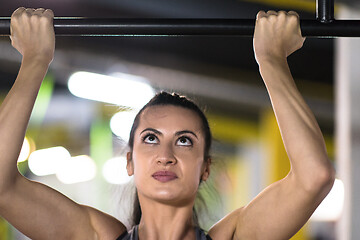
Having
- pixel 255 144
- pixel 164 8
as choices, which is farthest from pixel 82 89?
pixel 255 144

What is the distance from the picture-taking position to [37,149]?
5.34m

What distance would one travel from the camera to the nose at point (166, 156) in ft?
3.63

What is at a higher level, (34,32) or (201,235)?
(34,32)

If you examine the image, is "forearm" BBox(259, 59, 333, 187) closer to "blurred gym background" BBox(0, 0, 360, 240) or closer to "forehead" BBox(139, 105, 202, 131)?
"forehead" BBox(139, 105, 202, 131)

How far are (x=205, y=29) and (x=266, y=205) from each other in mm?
321

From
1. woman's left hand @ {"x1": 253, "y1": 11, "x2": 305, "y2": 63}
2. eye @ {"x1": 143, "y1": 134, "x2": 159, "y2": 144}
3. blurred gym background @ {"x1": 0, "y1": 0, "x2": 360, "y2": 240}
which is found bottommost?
eye @ {"x1": 143, "y1": 134, "x2": 159, "y2": 144}

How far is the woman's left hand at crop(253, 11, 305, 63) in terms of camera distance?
3.39ft

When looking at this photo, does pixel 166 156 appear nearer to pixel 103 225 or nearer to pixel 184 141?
pixel 184 141

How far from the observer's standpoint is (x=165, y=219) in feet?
3.83

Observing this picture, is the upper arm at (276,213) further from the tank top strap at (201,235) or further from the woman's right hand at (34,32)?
the woman's right hand at (34,32)

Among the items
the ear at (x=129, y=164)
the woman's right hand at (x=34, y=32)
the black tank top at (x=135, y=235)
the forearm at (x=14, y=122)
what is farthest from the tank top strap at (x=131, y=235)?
the woman's right hand at (x=34, y=32)

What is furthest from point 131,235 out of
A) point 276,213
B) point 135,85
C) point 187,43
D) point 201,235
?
point 187,43

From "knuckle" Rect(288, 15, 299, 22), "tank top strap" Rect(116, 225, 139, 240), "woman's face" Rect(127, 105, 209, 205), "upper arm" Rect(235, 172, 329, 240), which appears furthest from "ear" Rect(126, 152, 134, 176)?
"knuckle" Rect(288, 15, 299, 22)

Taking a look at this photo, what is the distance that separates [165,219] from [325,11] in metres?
0.46
